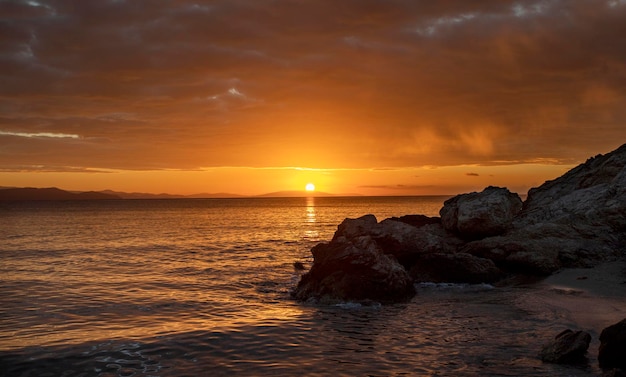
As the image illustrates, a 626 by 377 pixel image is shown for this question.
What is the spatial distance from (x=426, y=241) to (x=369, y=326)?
1146 cm

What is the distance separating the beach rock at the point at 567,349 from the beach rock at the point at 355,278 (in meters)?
9.22

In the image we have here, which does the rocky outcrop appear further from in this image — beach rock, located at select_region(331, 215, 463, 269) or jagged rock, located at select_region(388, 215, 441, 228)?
jagged rock, located at select_region(388, 215, 441, 228)

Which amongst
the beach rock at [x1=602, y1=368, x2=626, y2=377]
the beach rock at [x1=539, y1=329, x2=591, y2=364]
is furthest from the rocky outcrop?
the beach rock at [x1=602, y1=368, x2=626, y2=377]

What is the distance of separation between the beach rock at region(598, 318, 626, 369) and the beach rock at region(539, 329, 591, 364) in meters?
0.59

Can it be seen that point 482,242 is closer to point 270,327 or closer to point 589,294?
point 589,294

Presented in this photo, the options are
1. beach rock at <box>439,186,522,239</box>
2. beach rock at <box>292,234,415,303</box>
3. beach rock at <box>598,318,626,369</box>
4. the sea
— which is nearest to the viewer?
beach rock at <box>598,318,626,369</box>

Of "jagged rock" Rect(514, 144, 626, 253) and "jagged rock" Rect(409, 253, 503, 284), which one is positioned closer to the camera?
"jagged rock" Rect(409, 253, 503, 284)

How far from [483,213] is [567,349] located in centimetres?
1937

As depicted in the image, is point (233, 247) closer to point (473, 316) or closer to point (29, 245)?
point (29, 245)

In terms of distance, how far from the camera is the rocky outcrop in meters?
22.3

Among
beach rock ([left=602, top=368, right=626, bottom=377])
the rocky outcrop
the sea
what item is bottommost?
the sea

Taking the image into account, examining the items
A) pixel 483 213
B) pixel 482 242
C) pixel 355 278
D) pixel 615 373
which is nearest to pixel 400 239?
pixel 482 242

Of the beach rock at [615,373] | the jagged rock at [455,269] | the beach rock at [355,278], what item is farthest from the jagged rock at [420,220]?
the beach rock at [615,373]

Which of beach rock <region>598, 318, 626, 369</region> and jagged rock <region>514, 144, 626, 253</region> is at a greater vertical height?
jagged rock <region>514, 144, 626, 253</region>
